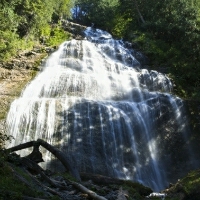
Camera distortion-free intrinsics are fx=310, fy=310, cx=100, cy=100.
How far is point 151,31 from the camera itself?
3681 centimetres

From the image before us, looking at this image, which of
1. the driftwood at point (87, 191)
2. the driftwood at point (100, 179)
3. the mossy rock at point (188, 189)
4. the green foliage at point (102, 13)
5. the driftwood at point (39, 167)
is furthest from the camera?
the green foliage at point (102, 13)

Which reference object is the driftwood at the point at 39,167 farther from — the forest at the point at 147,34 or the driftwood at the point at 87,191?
the forest at the point at 147,34

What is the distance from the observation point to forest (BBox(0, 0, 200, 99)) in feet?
81.8

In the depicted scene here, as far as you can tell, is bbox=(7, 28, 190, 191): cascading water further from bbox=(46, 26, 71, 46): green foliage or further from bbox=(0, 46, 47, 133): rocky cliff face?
bbox=(46, 26, 71, 46): green foliage

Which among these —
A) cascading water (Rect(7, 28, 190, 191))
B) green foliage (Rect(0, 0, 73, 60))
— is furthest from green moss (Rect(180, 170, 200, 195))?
green foliage (Rect(0, 0, 73, 60))

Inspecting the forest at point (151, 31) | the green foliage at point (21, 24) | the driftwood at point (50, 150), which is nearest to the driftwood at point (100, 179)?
the driftwood at point (50, 150)

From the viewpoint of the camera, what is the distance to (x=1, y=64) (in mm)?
24172

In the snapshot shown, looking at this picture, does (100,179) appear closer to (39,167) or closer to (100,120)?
(39,167)

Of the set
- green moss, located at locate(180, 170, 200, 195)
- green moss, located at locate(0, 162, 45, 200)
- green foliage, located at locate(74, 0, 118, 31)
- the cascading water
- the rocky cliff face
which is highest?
green foliage, located at locate(74, 0, 118, 31)

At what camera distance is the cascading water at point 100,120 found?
664 inches

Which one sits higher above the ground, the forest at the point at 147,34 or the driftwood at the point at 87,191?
the forest at the point at 147,34

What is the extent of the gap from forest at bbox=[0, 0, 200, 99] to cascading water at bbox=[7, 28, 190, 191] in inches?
153

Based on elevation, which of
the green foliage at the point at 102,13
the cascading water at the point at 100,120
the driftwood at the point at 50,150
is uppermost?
the green foliage at the point at 102,13

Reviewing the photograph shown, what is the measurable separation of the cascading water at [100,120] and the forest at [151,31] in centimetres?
389
